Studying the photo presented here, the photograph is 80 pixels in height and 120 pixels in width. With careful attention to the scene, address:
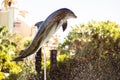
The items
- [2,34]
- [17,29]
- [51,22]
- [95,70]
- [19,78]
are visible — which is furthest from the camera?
[17,29]

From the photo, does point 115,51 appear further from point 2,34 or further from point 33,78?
point 2,34

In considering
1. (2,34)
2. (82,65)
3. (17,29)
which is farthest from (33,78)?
(17,29)

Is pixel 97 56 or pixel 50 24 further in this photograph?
pixel 97 56

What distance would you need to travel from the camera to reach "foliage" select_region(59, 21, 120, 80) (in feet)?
55.9

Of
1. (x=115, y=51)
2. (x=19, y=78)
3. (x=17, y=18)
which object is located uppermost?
(x=17, y=18)

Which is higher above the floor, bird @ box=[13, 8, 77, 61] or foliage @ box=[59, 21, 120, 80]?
bird @ box=[13, 8, 77, 61]

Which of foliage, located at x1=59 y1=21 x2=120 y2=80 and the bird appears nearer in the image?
the bird

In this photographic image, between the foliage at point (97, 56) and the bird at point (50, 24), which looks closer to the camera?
the bird at point (50, 24)

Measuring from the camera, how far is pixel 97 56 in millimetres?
17812

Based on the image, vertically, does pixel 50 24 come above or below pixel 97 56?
above

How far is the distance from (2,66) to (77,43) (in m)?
5.68

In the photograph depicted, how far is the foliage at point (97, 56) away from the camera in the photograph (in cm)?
1705

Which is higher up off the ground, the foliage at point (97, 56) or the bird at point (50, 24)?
the bird at point (50, 24)

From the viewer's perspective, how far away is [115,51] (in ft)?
58.2
